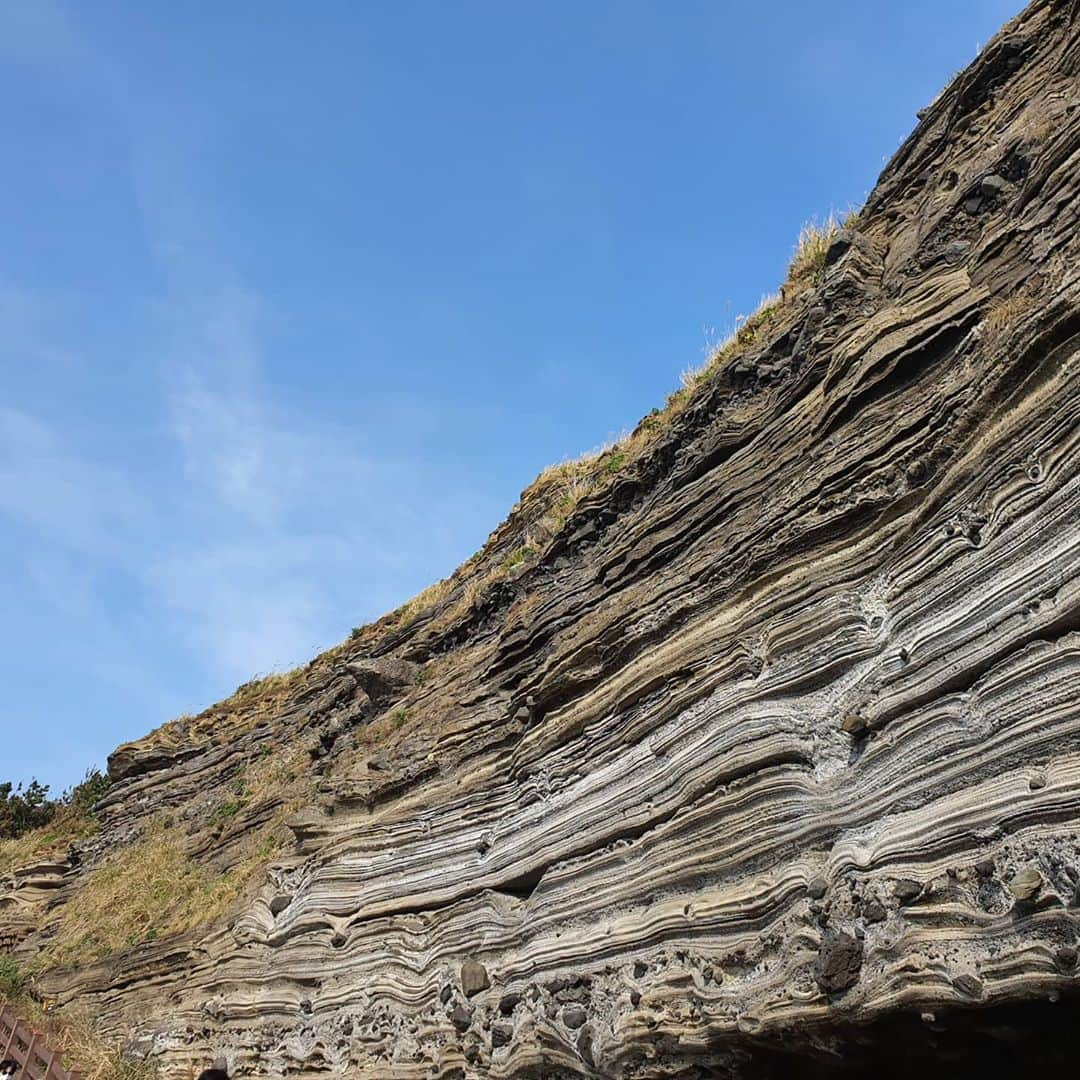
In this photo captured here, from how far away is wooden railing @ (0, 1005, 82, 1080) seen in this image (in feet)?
42.7

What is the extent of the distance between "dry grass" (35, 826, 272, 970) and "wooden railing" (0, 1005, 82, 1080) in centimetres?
214

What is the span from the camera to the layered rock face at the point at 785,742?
585cm

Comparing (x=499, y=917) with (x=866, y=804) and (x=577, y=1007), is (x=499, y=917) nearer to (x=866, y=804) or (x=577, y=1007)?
(x=577, y=1007)

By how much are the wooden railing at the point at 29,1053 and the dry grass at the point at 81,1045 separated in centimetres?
30

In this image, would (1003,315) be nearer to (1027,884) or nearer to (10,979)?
(1027,884)

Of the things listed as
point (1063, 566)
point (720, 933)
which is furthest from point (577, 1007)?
point (1063, 566)

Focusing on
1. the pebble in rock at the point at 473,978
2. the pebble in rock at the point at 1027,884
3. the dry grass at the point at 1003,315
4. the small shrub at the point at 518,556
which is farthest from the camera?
the small shrub at the point at 518,556

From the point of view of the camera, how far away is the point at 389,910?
11.5 metres

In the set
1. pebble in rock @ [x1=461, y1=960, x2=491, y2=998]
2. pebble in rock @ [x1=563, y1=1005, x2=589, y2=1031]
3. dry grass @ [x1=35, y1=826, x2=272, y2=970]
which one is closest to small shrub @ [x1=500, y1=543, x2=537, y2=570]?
dry grass @ [x1=35, y1=826, x2=272, y2=970]

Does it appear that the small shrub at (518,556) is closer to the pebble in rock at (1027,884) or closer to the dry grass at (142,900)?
the dry grass at (142,900)

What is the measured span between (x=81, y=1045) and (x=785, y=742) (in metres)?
13.2

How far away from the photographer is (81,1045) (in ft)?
48.4

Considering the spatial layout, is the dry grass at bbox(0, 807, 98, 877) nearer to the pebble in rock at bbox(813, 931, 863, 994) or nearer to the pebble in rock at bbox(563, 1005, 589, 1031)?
the pebble in rock at bbox(563, 1005, 589, 1031)

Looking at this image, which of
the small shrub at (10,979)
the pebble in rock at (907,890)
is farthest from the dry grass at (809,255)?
the small shrub at (10,979)
